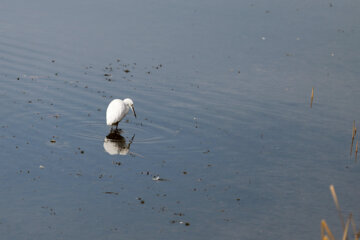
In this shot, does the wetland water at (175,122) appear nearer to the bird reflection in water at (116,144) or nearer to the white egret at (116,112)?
the bird reflection in water at (116,144)

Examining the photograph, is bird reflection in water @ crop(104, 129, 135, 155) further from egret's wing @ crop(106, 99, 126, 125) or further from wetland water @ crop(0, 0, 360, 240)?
egret's wing @ crop(106, 99, 126, 125)

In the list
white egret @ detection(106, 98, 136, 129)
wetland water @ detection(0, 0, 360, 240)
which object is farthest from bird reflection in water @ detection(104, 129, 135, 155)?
white egret @ detection(106, 98, 136, 129)

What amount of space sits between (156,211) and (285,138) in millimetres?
7769

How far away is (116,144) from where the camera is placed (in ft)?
71.9

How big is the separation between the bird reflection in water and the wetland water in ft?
0.70

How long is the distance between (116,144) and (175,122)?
117 inches

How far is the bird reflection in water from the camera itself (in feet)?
69.9

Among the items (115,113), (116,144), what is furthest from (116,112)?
(116,144)

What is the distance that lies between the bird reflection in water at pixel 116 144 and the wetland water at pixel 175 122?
214mm

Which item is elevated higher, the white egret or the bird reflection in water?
the white egret

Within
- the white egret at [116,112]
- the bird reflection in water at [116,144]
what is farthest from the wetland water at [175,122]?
the white egret at [116,112]

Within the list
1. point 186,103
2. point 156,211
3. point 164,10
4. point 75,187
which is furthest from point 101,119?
point 164,10

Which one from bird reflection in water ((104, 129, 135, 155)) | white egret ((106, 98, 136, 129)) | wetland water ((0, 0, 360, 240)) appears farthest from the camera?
white egret ((106, 98, 136, 129))

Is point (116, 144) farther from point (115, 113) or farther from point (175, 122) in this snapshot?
point (175, 122)
